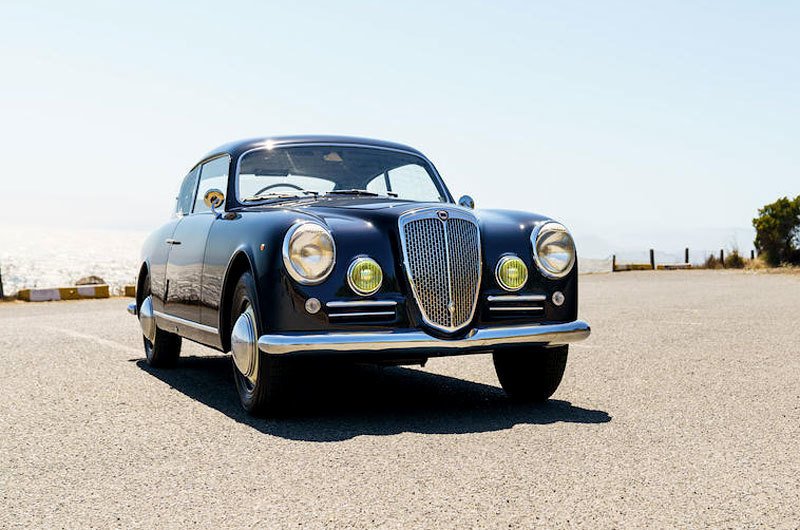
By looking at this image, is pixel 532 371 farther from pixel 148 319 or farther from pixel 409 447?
pixel 148 319

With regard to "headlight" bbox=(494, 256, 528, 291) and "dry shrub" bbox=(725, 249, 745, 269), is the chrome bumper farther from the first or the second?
"dry shrub" bbox=(725, 249, 745, 269)

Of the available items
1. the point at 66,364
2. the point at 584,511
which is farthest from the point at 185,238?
the point at 584,511

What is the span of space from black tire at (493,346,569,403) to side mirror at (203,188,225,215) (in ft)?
7.12

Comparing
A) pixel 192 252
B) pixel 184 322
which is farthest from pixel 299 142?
pixel 184 322

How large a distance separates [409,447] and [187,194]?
13.7 feet

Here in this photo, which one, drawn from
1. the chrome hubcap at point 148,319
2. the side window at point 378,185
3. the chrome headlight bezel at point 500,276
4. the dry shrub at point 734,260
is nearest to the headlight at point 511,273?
the chrome headlight bezel at point 500,276

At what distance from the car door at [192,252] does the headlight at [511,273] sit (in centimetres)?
210

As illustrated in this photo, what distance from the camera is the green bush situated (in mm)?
41031

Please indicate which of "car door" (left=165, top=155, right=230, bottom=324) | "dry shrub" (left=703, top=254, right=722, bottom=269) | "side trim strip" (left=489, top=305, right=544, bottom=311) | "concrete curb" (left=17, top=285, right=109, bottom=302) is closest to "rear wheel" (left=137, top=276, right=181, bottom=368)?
"car door" (left=165, top=155, right=230, bottom=324)

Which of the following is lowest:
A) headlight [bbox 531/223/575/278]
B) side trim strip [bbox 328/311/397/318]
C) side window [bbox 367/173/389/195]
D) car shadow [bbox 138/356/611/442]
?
car shadow [bbox 138/356/611/442]

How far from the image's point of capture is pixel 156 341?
8.02 meters

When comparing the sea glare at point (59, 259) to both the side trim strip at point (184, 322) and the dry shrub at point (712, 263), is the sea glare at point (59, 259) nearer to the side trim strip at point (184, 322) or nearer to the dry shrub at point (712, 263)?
the dry shrub at point (712, 263)

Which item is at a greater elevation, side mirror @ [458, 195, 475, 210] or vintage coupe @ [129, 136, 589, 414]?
side mirror @ [458, 195, 475, 210]

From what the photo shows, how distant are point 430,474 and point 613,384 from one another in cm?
317
